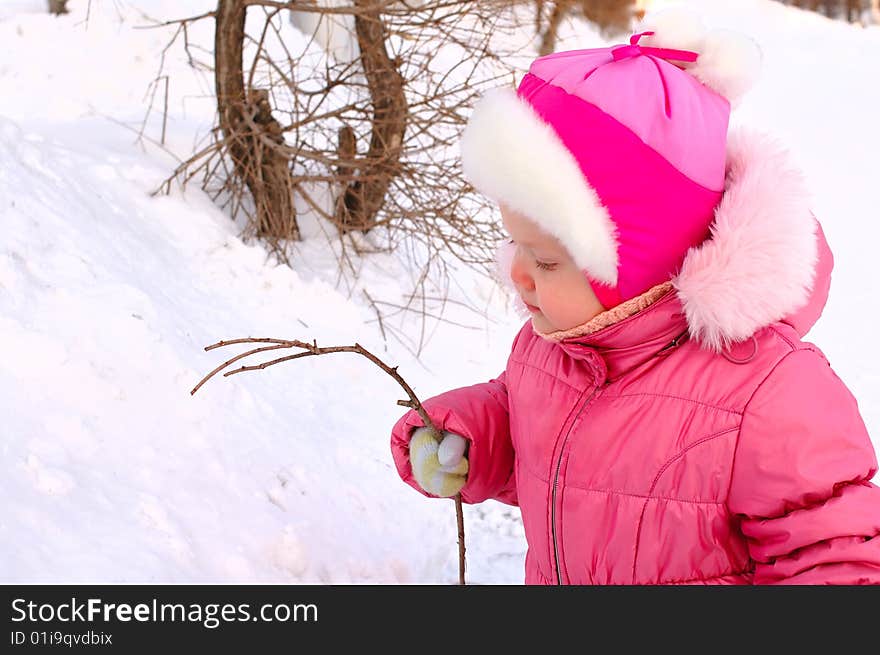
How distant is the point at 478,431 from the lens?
6.17ft

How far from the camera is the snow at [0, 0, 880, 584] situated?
211cm

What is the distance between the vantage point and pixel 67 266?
2.80m

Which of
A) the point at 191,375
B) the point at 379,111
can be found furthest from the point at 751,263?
the point at 379,111

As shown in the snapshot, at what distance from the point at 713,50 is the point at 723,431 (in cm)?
59

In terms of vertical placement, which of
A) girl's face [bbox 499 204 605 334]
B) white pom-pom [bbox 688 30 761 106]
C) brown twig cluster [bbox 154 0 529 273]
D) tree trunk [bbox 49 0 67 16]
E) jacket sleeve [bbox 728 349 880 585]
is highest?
tree trunk [bbox 49 0 67 16]

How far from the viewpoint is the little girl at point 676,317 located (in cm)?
144

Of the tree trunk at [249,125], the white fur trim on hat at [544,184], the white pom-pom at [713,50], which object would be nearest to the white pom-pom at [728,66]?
the white pom-pom at [713,50]

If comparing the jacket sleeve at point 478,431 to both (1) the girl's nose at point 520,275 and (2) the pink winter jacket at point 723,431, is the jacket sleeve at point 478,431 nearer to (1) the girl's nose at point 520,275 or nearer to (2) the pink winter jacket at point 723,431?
(2) the pink winter jacket at point 723,431

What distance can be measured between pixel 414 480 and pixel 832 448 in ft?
2.74

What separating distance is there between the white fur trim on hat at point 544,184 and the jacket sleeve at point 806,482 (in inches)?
11.9

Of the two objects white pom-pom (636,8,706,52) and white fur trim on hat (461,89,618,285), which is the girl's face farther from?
white pom-pom (636,8,706,52)

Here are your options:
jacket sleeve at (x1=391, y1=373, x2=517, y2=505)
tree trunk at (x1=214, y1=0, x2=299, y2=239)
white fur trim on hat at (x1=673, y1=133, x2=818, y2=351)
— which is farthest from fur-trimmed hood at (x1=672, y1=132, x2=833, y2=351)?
tree trunk at (x1=214, y1=0, x2=299, y2=239)

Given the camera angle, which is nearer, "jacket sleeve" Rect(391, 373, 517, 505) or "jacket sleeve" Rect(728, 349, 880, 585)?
"jacket sleeve" Rect(728, 349, 880, 585)

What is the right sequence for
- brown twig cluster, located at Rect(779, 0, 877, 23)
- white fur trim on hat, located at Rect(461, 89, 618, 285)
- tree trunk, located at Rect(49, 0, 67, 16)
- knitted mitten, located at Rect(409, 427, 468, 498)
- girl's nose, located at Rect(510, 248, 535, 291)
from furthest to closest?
1. brown twig cluster, located at Rect(779, 0, 877, 23)
2. tree trunk, located at Rect(49, 0, 67, 16)
3. knitted mitten, located at Rect(409, 427, 468, 498)
4. girl's nose, located at Rect(510, 248, 535, 291)
5. white fur trim on hat, located at Rect(461, 89, 618, 285)
